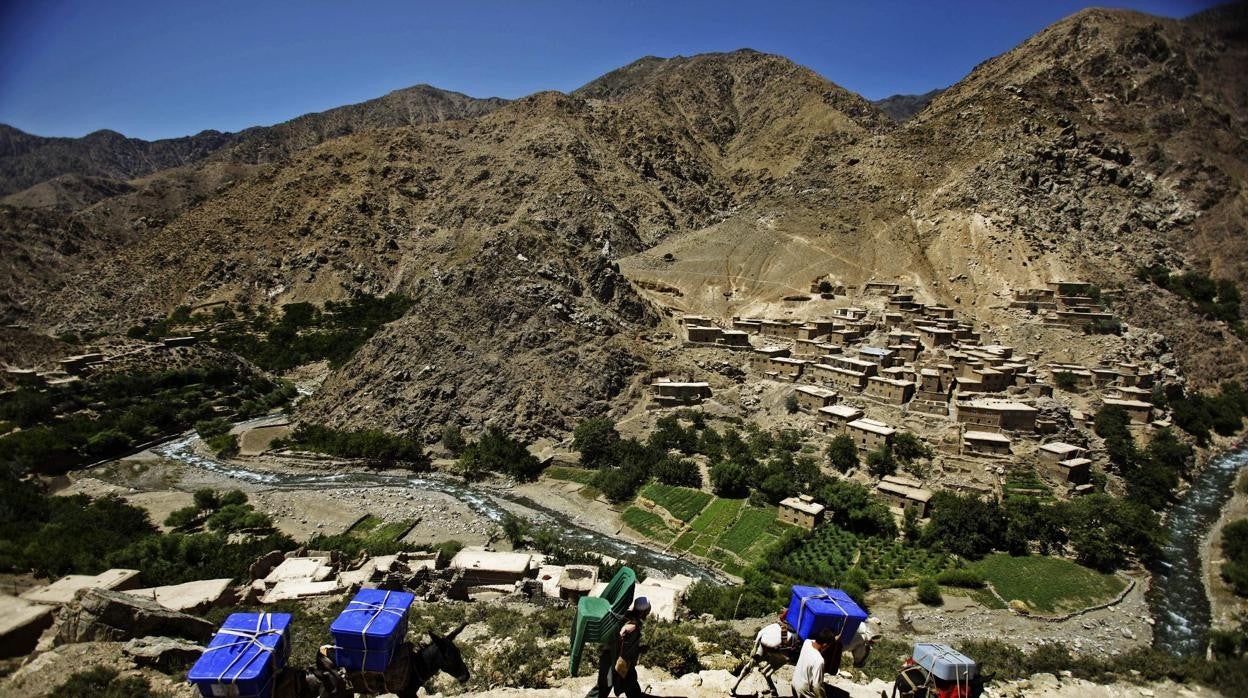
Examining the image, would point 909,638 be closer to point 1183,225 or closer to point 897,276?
point 897,276

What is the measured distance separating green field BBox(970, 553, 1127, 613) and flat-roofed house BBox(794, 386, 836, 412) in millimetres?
12523

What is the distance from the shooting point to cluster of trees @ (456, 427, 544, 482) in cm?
3497

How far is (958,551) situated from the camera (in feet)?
83.1

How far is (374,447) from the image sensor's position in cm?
3722

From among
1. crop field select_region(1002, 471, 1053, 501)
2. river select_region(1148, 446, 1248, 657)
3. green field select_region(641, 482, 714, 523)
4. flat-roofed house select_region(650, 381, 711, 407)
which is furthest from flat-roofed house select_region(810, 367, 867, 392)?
river select_region(1148, 446, 1248, 657)

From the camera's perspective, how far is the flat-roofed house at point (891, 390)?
34.7 m

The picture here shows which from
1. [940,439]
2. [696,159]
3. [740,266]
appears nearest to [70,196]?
[696,159]

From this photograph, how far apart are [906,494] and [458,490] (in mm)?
23557

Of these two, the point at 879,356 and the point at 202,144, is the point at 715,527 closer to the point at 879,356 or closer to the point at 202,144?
the point at 879,356

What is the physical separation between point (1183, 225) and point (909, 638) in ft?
185

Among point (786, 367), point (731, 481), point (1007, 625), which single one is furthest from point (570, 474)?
point (1007, 625)

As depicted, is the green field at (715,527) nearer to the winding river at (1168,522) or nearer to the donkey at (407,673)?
the winding river at (1168,522)

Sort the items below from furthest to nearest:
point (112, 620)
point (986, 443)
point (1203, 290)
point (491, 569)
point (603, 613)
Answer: point (1203, 290)
point (986, 443)
point (491, 569)
point (112, 620)
point (603, 613)

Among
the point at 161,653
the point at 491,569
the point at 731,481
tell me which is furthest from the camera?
the point at 731,481
